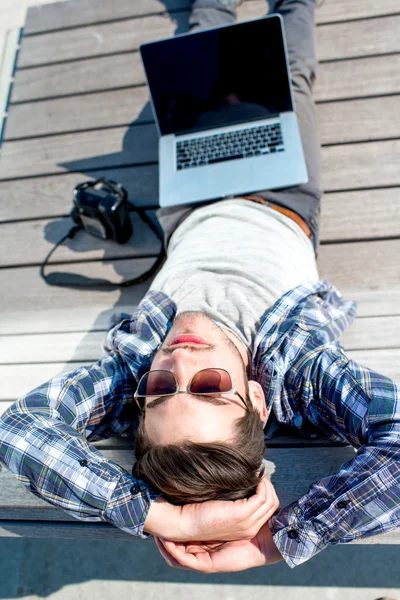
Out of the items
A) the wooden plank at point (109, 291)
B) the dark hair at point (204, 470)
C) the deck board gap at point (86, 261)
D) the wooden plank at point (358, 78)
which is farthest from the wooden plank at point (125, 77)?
the dark hair at point (204, 470)

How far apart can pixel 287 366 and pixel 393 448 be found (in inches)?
15.0

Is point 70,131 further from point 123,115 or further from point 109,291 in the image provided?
point 109,291

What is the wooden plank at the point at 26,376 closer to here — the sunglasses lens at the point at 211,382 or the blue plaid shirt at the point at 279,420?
the blue plaid shirt at the point at 279,420

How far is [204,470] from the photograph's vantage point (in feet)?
3.53

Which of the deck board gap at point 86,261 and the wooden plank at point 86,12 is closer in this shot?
the deck board gap at point 86,261

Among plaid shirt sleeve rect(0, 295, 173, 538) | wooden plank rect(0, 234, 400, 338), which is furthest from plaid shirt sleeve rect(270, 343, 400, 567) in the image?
wooden plank rect(0, 234, 400, 338)

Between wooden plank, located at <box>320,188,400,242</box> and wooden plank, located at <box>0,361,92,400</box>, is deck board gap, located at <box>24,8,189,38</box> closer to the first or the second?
wooden plank, located at <box>320,188,400,242</box>

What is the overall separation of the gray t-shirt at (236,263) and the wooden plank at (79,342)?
0.86ft

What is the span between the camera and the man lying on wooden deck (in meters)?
1.09

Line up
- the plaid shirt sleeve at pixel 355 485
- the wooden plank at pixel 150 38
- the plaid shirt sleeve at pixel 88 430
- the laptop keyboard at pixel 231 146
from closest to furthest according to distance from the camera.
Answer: the plaid shirt sleeve at pixel 355 485, the plaid shirt sleeve at pixel 88 430, the laptop keyboard at pixel 231 146, the wooden plank at pixel 150 38

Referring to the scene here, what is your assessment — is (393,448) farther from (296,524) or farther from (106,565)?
(106,565)

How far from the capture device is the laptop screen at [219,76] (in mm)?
1743

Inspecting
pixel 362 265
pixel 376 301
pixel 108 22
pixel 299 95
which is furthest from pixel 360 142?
pixel 108 22

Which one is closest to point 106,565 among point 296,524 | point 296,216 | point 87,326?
point 87,326
